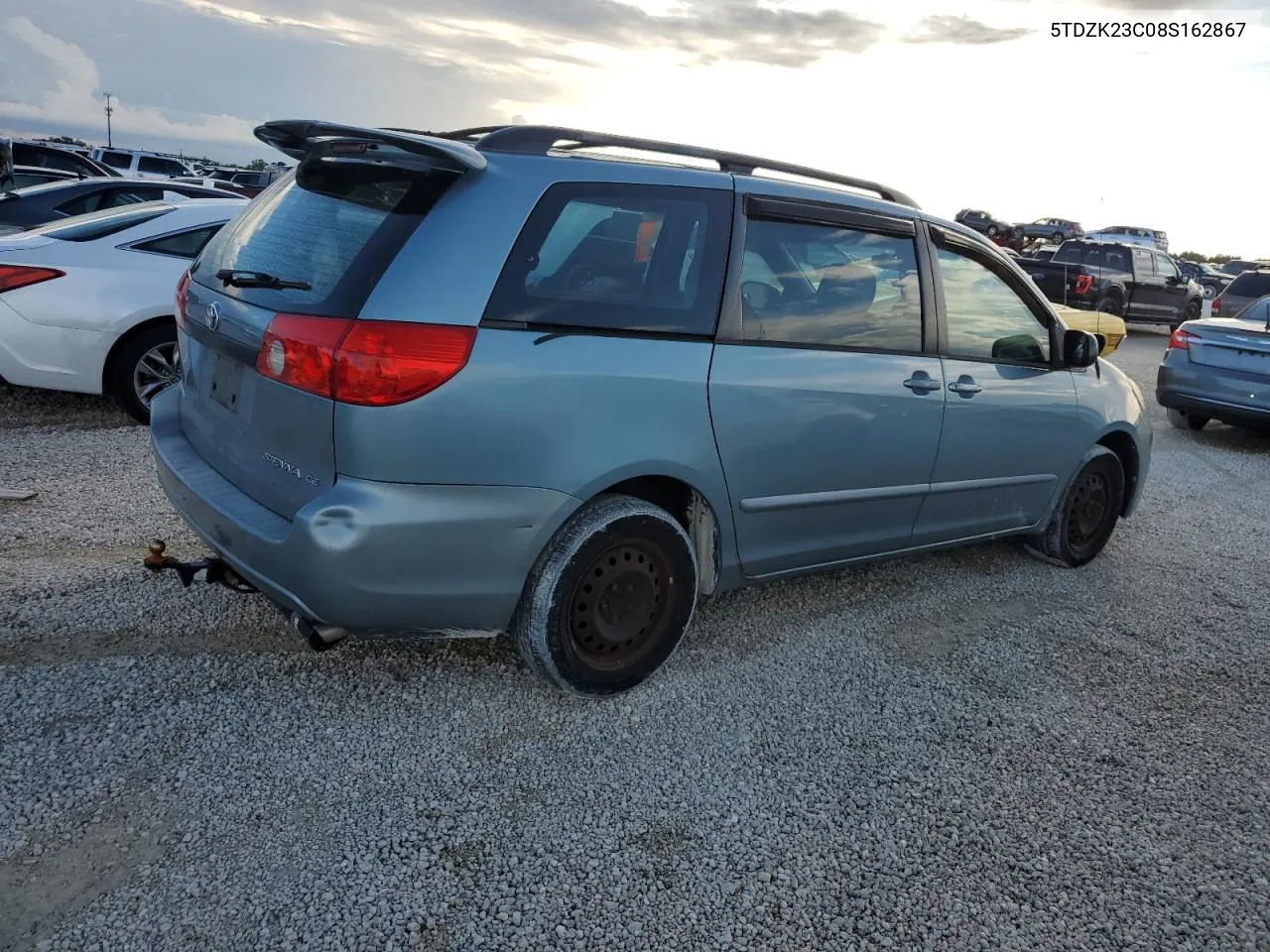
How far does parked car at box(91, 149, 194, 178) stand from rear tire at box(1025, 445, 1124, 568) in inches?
818

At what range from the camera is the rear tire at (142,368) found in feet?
19.9

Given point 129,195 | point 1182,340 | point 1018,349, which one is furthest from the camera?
point 129,195

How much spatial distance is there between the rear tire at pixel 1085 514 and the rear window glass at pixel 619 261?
265 cm

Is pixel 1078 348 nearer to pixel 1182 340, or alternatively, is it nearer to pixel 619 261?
pixel 619 261

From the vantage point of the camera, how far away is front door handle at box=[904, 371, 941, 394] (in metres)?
3.83

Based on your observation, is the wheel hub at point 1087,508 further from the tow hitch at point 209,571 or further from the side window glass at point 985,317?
the tow hitch at point 209,571

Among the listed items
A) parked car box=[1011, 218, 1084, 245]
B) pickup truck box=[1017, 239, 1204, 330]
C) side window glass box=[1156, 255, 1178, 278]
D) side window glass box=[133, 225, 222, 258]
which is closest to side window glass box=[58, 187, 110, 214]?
side window glass box=[133, 225, 222, 258]

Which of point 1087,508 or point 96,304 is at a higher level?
point 96,304

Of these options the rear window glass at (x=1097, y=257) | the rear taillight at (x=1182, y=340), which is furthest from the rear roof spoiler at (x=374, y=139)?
the rear window glass at (x=1097, y=257)

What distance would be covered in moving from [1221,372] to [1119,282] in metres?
10.7

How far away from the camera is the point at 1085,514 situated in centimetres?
504

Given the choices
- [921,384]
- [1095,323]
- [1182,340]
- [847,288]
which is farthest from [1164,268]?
[847,288]

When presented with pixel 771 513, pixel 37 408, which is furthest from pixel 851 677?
pixel 37 408

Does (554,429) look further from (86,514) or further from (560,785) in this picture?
(86,514)
